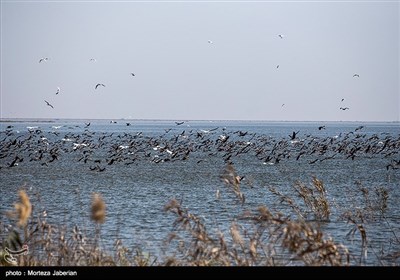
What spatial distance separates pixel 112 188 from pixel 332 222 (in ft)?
48.5

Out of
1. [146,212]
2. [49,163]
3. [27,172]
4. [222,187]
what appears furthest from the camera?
[49,163]

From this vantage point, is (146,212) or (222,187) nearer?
(146,212)

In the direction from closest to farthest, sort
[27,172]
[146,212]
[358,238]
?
[358,238], [146,212], [27,172]

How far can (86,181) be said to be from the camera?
35.9 metres

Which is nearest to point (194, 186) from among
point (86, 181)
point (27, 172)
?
point (86, 181)

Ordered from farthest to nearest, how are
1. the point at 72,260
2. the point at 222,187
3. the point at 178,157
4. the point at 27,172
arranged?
the point at 178,157
the point at 27,172
the point at 222,187
the point at 72,260
